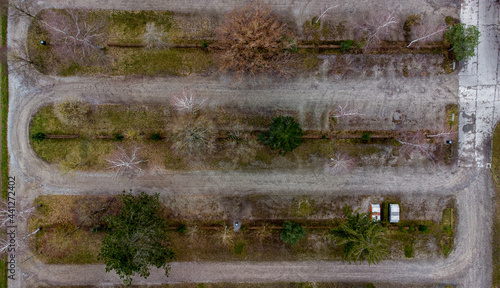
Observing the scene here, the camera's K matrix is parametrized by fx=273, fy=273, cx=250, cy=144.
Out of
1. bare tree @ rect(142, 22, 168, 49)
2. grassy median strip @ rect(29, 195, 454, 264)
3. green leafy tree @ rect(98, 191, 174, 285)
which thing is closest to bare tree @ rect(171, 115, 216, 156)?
grassy median strip @ rect(29, 195, 454, 264)

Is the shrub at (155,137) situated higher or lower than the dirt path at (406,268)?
higher

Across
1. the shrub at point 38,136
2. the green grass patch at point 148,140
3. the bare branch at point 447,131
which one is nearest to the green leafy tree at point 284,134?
the green grass patch at point 148,140

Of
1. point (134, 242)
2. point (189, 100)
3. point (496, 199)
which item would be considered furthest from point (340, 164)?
point (134, 242)

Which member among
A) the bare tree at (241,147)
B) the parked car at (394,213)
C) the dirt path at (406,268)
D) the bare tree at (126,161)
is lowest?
the dirt path at (406,268)

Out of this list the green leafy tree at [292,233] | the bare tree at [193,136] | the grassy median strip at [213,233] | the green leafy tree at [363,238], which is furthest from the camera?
the grassy median strip at [213,233]

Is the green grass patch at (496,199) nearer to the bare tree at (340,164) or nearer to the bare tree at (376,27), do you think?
the bare tree at (340,164)

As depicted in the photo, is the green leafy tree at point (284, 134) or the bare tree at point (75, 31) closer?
the green leafy tree at point (284, 134)
